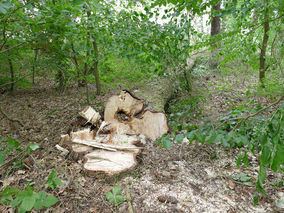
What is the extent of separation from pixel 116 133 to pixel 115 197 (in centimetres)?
117

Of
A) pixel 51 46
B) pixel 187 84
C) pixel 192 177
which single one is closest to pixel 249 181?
pixel 192 177

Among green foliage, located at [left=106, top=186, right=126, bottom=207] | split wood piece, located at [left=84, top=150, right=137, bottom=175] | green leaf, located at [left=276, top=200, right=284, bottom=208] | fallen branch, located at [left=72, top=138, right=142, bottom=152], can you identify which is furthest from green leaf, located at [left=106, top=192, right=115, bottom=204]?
green leaf, located at [left=276, top=200, right=284, bottom=208]

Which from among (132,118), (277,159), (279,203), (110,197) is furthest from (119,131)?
(277,159)

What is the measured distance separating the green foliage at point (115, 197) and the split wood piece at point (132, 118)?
1122mm

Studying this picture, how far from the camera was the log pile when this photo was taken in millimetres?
2047

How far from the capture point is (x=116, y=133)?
2.71 metres

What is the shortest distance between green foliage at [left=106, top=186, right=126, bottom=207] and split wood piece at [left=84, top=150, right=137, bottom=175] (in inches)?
9.1

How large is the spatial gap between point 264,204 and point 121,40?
115 inches

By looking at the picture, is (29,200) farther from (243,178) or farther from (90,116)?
(243,178)

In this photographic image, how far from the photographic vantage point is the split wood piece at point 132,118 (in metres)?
2.71

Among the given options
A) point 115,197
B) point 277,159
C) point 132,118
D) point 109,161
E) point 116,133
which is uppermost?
point 277,159

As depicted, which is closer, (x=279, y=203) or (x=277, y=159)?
(x=277, y=159)

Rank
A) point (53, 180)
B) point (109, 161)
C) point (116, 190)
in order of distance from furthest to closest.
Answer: point (109, 161), point (116, 190), point (53, 180)

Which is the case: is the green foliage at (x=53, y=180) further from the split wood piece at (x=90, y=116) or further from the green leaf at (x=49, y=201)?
the split wood piece at (x=90, y=116)
